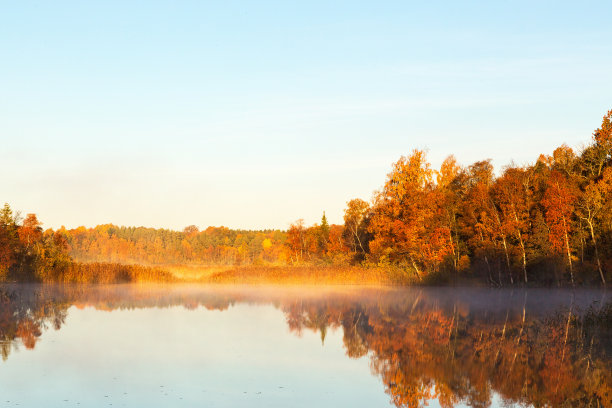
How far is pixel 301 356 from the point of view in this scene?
19.3 metres

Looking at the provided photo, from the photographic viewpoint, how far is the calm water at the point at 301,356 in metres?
13.7

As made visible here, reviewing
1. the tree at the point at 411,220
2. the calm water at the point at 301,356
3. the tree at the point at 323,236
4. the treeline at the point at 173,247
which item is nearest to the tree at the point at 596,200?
the tree at the point at 411,220

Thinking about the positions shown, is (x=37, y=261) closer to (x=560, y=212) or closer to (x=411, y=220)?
(x=411, y=220)

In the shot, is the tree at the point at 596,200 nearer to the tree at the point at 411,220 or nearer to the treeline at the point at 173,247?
the tree at the point at 411,220

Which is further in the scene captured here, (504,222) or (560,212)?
(504,222)

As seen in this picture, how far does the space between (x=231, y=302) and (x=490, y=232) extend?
29805 millimetres

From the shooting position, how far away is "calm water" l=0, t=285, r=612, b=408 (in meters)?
13.7

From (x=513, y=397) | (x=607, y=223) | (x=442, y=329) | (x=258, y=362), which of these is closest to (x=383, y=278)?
(x=607, y=223)

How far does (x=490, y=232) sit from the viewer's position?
58281 mm

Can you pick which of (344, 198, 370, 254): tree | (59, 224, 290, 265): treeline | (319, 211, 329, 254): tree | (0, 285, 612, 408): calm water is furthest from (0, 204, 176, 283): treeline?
(59, 224, 290, 265): treeline

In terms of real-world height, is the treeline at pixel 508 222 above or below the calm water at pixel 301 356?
above

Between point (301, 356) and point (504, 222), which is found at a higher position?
point (504, 222)

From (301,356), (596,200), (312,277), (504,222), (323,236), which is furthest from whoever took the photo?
(323,236)

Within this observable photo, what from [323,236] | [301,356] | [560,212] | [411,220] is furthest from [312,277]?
[323,236]
